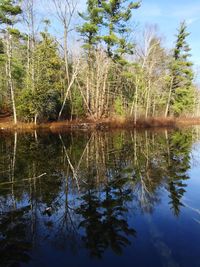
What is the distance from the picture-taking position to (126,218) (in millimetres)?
5234

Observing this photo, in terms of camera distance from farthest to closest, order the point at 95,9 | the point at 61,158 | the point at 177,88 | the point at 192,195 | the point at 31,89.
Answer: the point at 177,88 < the point at 95,9 < the point at 31,89 < the point at 61,158 < the point at 192,195

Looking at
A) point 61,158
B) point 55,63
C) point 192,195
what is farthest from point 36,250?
point 55,63

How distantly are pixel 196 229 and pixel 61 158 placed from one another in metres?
7.04

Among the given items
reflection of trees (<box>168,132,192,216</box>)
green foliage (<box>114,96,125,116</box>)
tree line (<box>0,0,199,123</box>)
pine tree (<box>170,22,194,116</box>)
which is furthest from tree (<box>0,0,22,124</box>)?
pine tree (<box>170,22,194,116</box>)

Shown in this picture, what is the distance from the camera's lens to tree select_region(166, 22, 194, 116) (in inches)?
1357

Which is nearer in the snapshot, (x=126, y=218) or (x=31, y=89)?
(x=126, y=218)

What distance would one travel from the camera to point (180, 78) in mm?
34906

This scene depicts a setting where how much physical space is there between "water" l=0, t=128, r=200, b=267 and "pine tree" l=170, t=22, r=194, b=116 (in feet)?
89.4

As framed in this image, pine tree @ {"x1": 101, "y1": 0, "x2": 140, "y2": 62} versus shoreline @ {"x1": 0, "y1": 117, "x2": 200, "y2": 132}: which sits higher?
pine tree @ {"x1": 101, "y1": 0, "x2": 140, "y2": 62}

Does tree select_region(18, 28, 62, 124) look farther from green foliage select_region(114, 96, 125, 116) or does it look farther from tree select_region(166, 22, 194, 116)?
tree select_region(166, 22, 194, 116)

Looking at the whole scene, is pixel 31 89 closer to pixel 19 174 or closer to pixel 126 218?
pixel 19 174

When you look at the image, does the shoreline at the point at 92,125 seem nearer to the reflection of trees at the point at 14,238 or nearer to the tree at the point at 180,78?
the tree at the point at 180,78

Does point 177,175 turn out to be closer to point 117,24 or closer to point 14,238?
point 14,238

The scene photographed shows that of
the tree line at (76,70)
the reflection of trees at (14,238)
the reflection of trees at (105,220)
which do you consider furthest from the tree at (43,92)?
the reflection of trees at (14,238)
